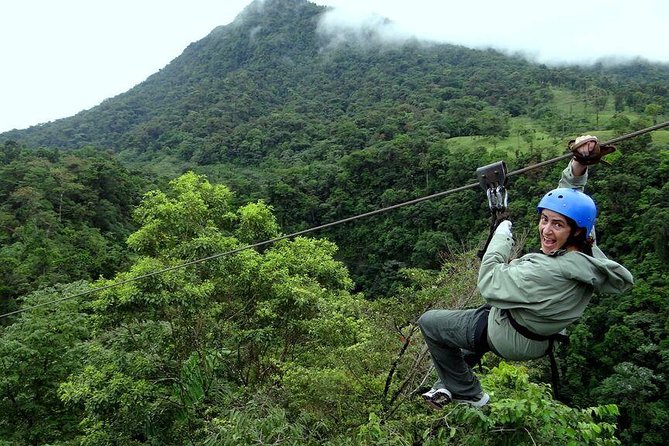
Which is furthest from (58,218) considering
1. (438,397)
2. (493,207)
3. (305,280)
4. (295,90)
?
(295,90)

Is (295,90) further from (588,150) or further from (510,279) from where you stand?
(510,279)

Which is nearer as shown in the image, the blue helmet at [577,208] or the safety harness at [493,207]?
the blue helmet at [577,208]

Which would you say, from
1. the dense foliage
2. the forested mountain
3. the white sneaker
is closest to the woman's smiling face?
the white sneaker

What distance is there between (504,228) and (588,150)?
45 cm

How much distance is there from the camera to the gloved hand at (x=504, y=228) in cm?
180

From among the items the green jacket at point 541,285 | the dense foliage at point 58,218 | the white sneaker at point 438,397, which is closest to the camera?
the green jacket at point 541,285

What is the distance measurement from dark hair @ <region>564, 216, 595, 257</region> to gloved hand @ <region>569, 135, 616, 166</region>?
0.32 metres

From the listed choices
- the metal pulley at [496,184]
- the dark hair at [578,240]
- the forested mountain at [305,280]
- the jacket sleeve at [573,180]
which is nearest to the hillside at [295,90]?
the forested mountain at [305,280]

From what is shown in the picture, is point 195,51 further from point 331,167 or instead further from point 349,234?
point 349,234

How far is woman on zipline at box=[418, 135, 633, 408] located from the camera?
1628 mm

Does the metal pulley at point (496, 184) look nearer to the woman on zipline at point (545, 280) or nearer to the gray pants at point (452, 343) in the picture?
the woman on zipline at point (545, 280)

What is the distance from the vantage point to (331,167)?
144 ft

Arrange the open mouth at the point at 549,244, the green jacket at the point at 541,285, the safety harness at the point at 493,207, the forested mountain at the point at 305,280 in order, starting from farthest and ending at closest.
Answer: the forested mountain at the point at 305,280
the safety harness at the point at 493,207
the open mouth at the point at 549,244
the green jacket at the point at 541,285

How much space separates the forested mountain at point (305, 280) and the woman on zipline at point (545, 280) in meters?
0.93
